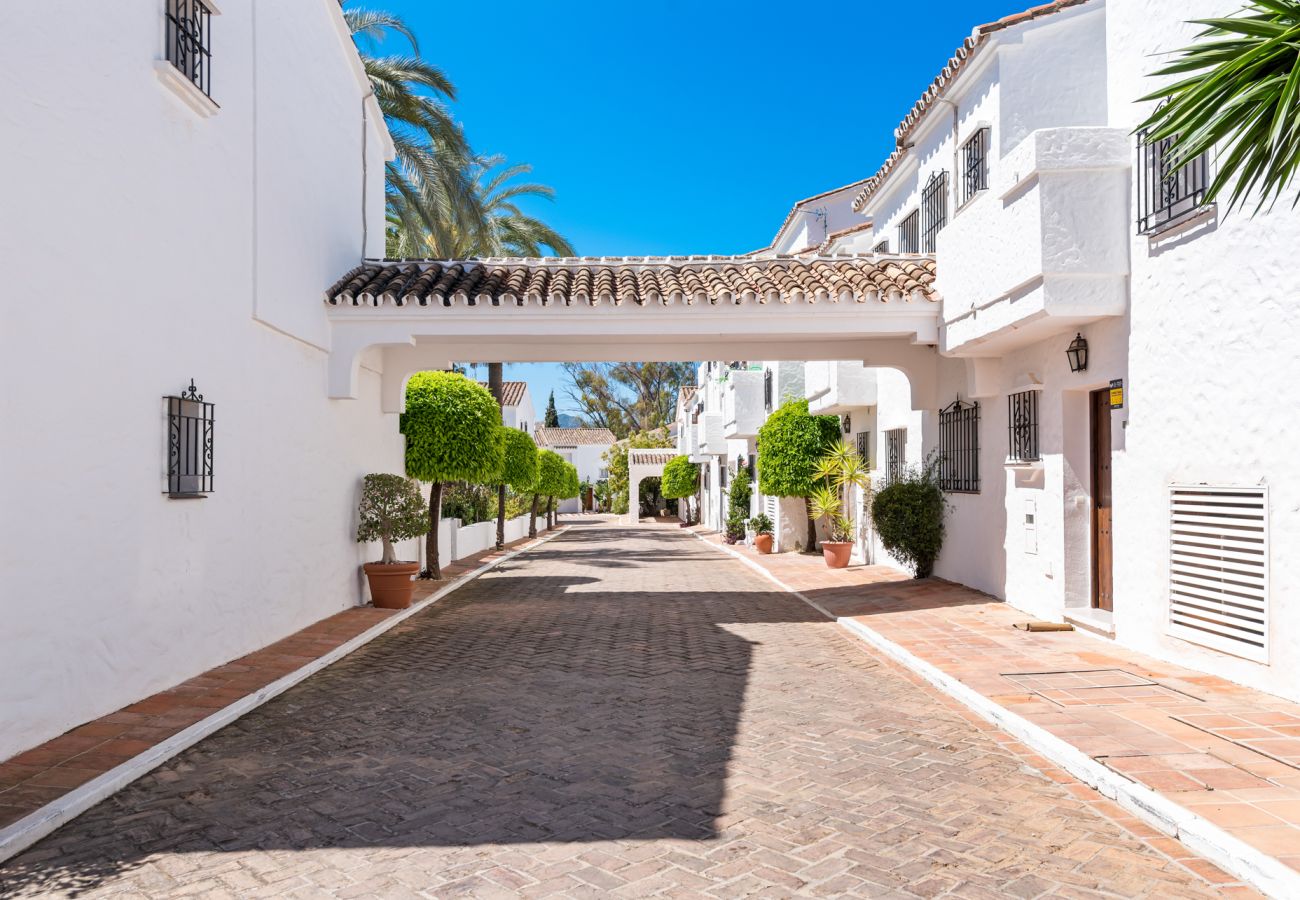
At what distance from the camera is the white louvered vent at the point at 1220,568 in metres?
7.12

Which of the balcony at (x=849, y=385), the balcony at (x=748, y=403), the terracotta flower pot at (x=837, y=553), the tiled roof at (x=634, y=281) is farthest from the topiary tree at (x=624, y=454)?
the tiled roof at (x=634, y=281)

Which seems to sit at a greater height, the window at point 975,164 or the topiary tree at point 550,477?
the window at point 975,164

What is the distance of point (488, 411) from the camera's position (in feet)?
50.9

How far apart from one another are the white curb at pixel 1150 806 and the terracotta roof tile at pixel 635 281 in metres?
6.11

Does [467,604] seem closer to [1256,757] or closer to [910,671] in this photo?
[910,671]

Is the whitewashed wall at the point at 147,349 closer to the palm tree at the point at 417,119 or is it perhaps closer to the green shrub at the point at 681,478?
the palm tree at the point at 417,119

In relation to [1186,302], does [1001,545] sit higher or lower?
lower

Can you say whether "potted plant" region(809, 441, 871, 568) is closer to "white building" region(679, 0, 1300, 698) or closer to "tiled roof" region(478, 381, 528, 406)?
"white building" region(679, 0, 1300, 698)

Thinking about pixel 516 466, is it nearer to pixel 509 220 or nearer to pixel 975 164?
pixel 509 220

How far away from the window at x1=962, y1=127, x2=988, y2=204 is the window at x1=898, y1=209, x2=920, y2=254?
2678 mm

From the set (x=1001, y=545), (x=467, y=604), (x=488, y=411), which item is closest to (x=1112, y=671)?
(x=1001, y=545)

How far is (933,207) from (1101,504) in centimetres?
645

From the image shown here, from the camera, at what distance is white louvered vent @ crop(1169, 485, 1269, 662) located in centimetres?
712

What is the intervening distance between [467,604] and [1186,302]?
Answer: 10261 mm
